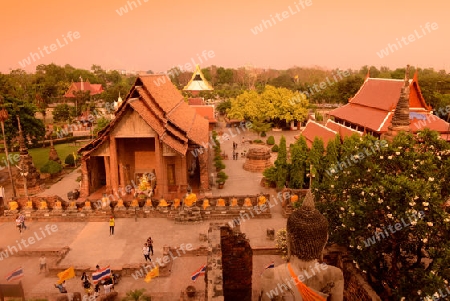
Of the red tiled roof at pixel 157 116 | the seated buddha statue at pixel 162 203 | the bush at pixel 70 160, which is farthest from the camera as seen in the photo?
the bush at pixel 70 160

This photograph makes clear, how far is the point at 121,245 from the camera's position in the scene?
1991cm

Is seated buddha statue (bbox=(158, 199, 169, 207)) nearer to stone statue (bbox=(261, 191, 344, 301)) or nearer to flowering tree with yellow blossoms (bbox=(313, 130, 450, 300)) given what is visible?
flowering tree with yellow blossoms (bbox=(313, 130, 450, 300))

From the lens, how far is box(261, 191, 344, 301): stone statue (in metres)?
6.30

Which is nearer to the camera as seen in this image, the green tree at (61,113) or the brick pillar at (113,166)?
the brick pillar at (113,166)

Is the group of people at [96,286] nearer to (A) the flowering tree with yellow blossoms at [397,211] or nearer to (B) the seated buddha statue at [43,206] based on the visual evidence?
(B) the seated buddha statue at [43,206]

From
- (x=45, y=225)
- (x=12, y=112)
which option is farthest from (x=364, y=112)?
(x=12, y=112)

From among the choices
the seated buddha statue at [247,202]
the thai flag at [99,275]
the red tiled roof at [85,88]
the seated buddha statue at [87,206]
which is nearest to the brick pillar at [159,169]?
the seated buddha statue at [87,206]

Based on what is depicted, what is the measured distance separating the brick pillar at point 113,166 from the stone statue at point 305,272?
2138 cm

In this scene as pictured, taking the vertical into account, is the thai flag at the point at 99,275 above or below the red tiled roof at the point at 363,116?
below

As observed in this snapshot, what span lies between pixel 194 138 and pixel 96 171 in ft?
28.2

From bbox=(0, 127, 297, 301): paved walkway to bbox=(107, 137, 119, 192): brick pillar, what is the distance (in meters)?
4.09

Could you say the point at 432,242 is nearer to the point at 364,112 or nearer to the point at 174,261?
the point at 174,261

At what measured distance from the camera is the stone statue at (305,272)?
20.7 feet

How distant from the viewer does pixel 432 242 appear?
1173 centimetres
